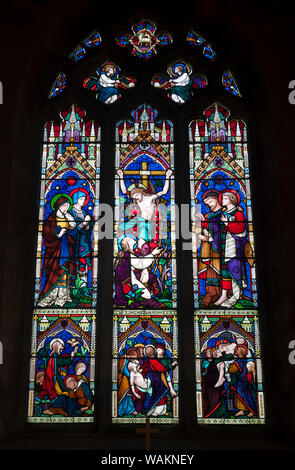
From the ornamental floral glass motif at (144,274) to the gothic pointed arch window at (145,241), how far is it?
0.04 ft

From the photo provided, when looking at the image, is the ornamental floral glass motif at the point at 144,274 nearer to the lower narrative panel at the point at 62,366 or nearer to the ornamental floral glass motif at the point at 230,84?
the lower narrative panel at the point at 62,366

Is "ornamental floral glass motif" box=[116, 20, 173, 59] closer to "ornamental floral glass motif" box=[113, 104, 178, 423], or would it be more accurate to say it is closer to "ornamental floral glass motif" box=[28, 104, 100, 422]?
"ornamental floral glass motif" box=[113, 104, 178, 423]

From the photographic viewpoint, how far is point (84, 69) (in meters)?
6.59

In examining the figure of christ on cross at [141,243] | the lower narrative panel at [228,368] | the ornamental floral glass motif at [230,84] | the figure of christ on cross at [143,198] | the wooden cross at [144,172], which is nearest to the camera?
the lower narrative panel at [228,368]

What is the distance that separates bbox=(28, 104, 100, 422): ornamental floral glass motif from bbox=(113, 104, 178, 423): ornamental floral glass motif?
26 centimetres

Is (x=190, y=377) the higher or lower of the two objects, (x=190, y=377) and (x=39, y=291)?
the lower

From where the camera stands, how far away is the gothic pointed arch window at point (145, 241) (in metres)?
5.37

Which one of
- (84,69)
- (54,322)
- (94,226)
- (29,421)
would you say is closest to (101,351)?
(54,322)

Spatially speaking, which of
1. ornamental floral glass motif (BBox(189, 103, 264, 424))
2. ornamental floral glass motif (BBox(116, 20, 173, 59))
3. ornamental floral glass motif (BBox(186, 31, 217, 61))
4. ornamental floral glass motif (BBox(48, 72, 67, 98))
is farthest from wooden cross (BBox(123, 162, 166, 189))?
ornamental floral glass motif (BBox(186, 31, 217, 61))

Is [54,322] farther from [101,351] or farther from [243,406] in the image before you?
[243,406]

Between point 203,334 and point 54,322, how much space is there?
1396 millimetres

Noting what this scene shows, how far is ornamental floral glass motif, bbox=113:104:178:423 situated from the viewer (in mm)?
5367

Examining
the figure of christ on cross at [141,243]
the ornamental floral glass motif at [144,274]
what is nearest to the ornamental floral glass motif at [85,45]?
the ornamental floral glass motif at [144,274]

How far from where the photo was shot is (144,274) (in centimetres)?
575
